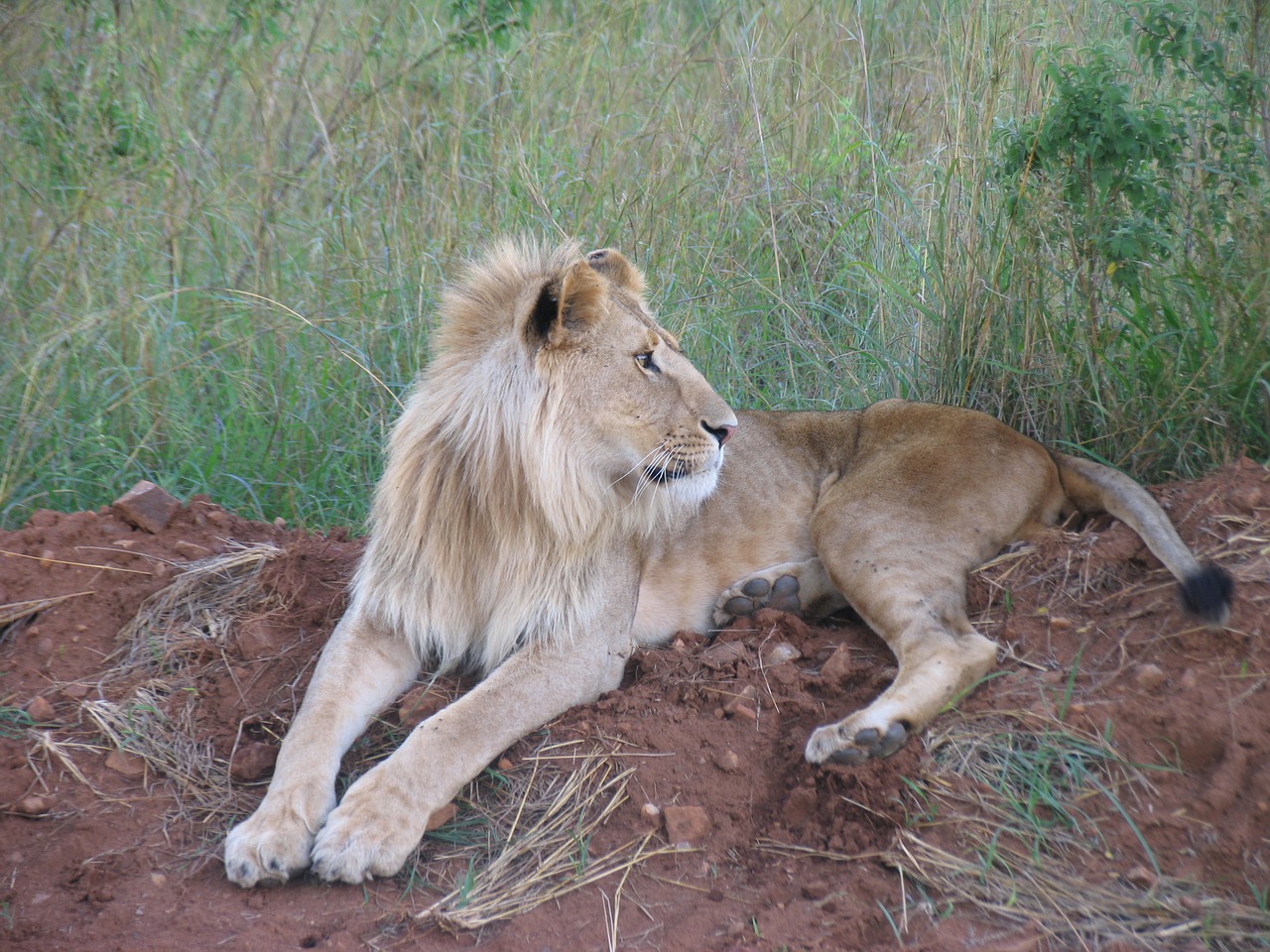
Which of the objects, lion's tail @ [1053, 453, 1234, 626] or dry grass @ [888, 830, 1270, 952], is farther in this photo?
lion's tail @ [1053, 453, 1234, 626]

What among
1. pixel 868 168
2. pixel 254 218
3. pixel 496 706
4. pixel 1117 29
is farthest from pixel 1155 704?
pixel 254 218

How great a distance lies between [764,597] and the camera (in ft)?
11.5

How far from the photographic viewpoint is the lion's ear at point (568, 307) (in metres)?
2.98

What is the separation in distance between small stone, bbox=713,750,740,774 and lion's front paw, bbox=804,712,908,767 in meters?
0.19

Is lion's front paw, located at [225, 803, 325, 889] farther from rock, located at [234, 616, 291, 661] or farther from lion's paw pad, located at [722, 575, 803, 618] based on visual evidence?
lion's paw pad, located at [722, 575, 803, 618]

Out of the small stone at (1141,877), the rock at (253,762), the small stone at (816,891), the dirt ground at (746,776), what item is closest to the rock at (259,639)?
the dirt ground at (746,776)

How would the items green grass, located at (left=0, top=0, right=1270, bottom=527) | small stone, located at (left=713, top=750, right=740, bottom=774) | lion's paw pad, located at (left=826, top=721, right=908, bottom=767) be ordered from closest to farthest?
lion's paw pad, located at (left=826, top=721, right=908, bottom=767), small stone, located at (left=713, top=750, right=740, bottom=774), green grass, located at (left=0, top=0, right=1270, bottom=527)

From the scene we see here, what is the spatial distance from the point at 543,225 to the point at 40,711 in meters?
2.95

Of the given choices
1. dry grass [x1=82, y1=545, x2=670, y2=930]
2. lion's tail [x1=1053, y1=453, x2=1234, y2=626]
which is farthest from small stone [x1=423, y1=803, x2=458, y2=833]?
lion's tail [x1=1053, y1=453, x2=1234, y2=626]

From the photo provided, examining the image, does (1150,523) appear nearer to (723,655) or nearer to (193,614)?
(723,655)

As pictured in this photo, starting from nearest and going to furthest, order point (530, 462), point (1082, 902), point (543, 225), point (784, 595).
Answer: point (1082, 902) < point (530, 462) < point (784, 595) < point (543, 225)

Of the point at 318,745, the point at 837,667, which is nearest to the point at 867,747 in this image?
the point at 837,667

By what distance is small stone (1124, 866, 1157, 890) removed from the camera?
229 centimetres

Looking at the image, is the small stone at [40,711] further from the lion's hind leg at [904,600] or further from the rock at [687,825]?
the lion's hind leg at [904,600]
